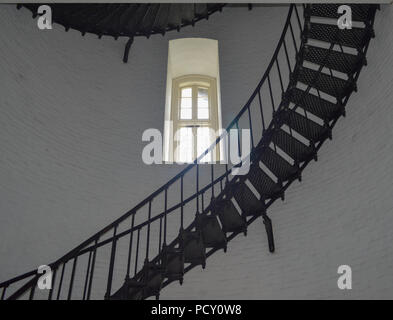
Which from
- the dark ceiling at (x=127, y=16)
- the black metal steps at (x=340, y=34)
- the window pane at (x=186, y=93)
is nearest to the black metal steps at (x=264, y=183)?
the black metal steps at (x=340, y=34)

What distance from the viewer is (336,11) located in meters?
3.75

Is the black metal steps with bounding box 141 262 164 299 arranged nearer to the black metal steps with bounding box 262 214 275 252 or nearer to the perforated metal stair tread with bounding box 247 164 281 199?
the perforated metal stair tread with bounding box 247 164 281 199

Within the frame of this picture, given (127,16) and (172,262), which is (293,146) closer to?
(172,262)

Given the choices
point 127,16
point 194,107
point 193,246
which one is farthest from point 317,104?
point 194,107

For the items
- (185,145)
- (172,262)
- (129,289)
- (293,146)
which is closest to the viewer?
(129,289)

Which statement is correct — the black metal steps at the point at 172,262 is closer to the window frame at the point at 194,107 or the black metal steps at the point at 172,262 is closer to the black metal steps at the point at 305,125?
the black metal steps at the point at 305,125

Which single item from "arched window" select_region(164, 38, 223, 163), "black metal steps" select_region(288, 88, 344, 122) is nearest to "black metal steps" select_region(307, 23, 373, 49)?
"black metal steps" select_region(288, 88, 344, 122)

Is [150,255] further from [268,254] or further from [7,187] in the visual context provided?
[7,187]

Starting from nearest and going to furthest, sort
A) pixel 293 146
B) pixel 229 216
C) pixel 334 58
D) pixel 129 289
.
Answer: pixel 129 289 → pixel 334 58 → pixel 293 146 → pixel 229 216

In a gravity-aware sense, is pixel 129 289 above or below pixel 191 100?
below

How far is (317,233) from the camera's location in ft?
15.5

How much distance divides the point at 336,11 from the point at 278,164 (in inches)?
63.4

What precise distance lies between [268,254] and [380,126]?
215cm
